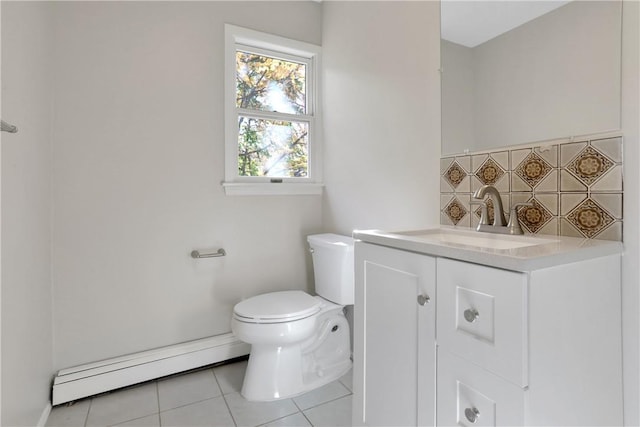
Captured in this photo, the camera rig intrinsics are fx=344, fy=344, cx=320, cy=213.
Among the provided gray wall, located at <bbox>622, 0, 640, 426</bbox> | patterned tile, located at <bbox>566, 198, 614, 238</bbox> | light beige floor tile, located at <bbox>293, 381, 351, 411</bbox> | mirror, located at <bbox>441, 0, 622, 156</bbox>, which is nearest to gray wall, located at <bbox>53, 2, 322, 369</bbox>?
light beige floor tile, located at <bbox>293, 381, 351, 411</bbox>

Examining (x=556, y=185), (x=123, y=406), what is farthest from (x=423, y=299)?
(x=123, y=406)

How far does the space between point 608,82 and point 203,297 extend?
7.01 ft

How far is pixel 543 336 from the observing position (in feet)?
2.42

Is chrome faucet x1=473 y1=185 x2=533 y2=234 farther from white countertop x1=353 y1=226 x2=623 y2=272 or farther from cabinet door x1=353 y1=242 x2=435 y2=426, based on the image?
cabinet door x1=353 y1=242 x2=435 y2=426

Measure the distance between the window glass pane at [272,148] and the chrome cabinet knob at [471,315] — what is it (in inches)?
68.7

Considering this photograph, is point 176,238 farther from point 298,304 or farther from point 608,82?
point 608,82

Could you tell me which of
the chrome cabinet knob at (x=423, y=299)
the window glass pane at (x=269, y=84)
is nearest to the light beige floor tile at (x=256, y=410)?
the chrome cabinet knob at (x=423, y=299)

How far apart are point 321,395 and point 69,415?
1.22 meters

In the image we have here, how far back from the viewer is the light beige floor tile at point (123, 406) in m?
1.63

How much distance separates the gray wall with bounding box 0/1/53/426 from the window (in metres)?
0.91

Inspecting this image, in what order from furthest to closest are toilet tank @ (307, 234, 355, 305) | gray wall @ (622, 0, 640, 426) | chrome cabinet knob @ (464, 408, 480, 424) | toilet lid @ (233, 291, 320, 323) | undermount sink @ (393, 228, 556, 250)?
toilet tank @ (307, 234, 355, 305), toilet lid @ (233, 291, 320, 323), undermount sink @ (393, 228, 556, 250), gray wall @ (622, 0, 640, 426), chrome cabinet knob @ (464, 408, 480, 424)

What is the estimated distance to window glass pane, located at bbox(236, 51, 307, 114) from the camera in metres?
2.28

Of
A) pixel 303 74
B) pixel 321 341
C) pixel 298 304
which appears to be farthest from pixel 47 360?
→ pixel 303 74

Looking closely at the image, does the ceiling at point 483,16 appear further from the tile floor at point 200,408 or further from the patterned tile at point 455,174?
the tile floor at point 200,408
